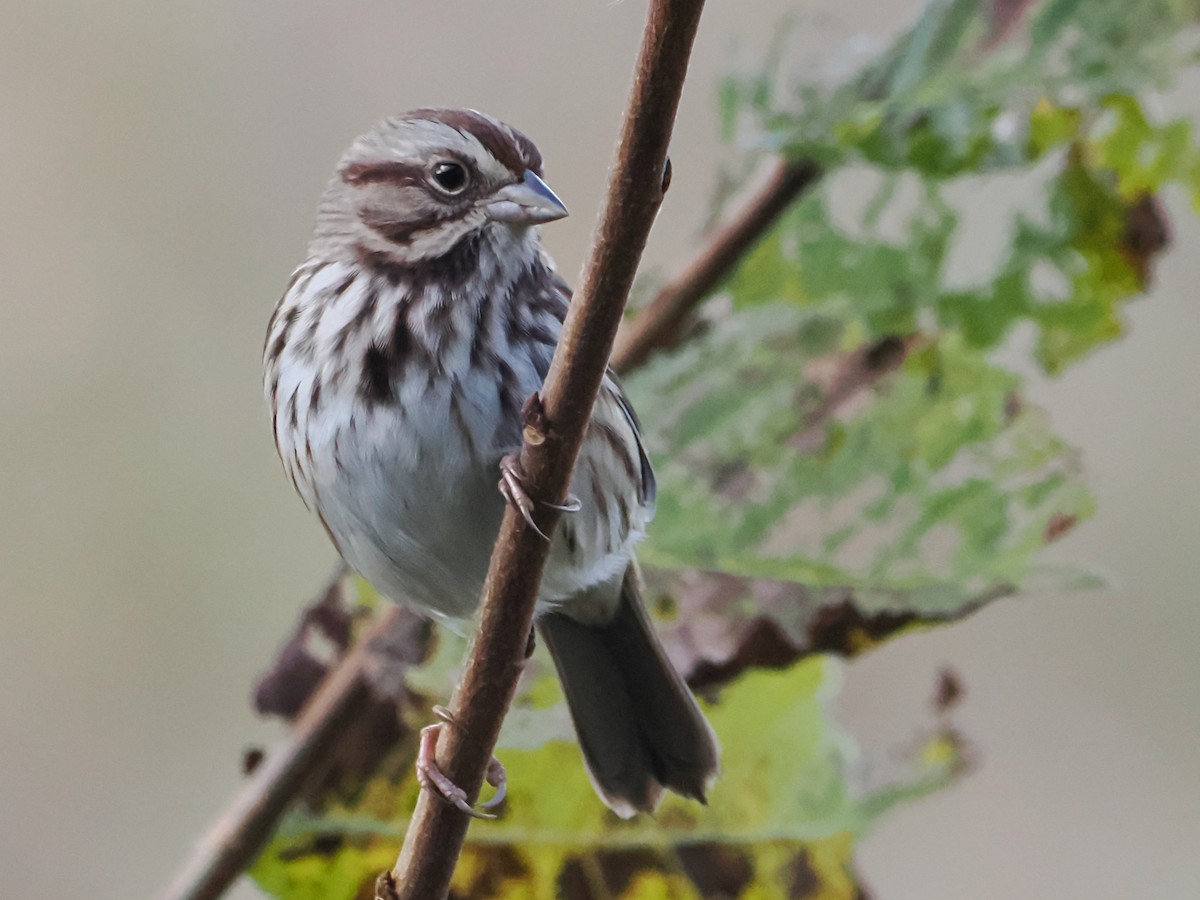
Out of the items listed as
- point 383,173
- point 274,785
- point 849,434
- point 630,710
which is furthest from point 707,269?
point 274,785

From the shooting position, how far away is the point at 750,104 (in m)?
1.66

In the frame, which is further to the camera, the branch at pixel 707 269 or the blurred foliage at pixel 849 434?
the branch at pixel 707 269

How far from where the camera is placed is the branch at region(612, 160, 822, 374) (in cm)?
157

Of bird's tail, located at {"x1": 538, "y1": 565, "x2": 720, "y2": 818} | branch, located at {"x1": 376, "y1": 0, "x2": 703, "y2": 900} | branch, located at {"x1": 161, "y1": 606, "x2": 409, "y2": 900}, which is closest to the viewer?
branch, located at {"x1": 376, "y1": 0, "x2": 703, "y2": 900}

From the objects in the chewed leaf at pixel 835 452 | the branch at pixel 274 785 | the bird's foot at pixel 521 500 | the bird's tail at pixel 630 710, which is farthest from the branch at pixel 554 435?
the chewed leaf at pixel 835 452

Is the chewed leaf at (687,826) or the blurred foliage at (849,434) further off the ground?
the blurred foliage at (849,434)

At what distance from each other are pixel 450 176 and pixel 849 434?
49cm

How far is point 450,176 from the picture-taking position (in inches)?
54.1

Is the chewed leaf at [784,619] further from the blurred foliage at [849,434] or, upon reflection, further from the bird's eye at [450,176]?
the bird's eye at [450,176]

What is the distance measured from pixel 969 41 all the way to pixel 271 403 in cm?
79

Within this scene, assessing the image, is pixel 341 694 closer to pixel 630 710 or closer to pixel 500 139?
pixel 630 710

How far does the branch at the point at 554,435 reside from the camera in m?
0.79

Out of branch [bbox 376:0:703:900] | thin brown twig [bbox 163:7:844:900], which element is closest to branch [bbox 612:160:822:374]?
thin brown twig [bbox 163:7:844:900]

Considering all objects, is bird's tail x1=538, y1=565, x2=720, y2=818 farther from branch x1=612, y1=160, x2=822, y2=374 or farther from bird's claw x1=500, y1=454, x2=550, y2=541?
bird's claw x1=500, y1=454, x2=550, y2=541
